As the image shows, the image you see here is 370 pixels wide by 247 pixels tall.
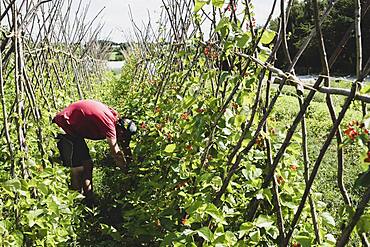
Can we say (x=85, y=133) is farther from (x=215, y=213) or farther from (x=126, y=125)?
(x=215, y=213)

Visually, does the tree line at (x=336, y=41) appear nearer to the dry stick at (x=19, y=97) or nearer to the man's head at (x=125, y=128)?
the man's head at (x=125, y=128)

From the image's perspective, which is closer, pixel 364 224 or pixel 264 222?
pixel 364 224

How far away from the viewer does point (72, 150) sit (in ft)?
13.3

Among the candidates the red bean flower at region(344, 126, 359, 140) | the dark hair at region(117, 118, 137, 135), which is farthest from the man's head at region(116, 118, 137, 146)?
the red bean flower at region(344, 126, 359, 140)

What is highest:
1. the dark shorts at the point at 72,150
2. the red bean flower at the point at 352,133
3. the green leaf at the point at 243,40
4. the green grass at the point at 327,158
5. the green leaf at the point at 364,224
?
the green leaf at the point at 243,40

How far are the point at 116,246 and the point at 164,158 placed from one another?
710 millimetres

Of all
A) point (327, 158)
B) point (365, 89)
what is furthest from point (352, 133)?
point (327, 158)

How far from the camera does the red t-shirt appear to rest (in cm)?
389

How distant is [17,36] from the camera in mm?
2791

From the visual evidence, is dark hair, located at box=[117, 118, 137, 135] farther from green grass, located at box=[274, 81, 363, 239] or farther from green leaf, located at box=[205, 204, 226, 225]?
green leaf, located at box=[205, 204, 226, 225]

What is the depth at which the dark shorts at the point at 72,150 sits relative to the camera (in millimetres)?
4047

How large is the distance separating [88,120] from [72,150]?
0.34m

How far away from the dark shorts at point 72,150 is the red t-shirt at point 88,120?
0.21 feet

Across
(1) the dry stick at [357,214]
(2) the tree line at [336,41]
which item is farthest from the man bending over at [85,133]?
(2) the tree line at [336,41]
